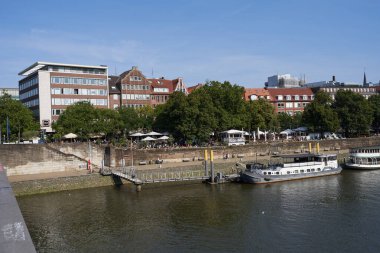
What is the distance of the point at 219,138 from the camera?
8406 centimetres

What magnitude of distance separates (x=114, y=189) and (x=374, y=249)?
114ft

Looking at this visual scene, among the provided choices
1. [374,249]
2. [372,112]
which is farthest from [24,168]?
[372,112]

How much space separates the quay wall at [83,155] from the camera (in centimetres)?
5703

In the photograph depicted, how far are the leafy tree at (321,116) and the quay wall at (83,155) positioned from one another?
1717 cm

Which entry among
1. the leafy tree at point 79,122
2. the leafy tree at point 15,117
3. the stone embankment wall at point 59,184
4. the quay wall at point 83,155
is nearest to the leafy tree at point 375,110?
the quay wall at point 83,155

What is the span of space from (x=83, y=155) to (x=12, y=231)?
52.9 metres

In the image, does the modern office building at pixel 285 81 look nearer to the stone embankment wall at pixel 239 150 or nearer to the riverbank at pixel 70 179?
the stone embankment wall at pixel 239 150

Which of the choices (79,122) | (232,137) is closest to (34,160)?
(79,122)

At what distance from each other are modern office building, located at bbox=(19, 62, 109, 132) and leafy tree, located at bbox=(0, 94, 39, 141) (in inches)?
302

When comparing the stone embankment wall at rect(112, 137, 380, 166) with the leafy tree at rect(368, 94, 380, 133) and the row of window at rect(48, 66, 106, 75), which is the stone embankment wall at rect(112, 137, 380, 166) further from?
the row of window at rect(48, 66, 106, 75)

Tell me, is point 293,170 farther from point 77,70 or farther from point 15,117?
point 77,70

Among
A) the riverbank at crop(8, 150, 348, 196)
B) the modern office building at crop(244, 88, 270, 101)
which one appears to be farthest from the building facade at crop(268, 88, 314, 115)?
the riverbank at crop(8, 150, 348, 196)

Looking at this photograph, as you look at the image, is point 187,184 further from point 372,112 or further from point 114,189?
point 372,112

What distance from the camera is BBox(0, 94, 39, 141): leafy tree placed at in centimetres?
7419
